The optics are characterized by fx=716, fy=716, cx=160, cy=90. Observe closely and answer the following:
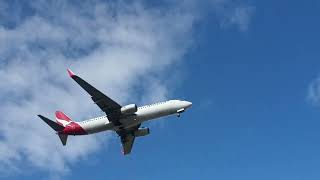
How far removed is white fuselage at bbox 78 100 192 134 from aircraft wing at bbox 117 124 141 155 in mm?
8463

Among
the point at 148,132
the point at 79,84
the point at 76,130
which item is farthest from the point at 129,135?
the point at 79,84

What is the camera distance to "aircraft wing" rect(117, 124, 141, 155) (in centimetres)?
15512

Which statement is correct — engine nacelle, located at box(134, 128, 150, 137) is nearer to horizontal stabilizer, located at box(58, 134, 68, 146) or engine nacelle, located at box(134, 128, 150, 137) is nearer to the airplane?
the airplane

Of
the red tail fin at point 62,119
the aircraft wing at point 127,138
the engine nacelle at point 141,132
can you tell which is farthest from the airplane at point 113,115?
the engine nacelle at point 141,132

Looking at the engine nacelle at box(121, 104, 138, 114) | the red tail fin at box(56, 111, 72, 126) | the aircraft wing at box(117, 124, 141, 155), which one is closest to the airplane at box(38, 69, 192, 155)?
the engine nacelle at box(121, 104, 138, 114)

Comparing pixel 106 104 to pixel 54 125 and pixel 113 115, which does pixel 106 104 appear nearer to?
pixel 113 115

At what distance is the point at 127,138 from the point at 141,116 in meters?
16.2

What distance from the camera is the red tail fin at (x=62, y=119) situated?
499 ft


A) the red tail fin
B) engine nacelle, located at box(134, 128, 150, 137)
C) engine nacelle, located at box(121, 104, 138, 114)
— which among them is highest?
the red tail fin

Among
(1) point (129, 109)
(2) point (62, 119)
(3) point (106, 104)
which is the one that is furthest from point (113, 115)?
(2) point (62, 119)

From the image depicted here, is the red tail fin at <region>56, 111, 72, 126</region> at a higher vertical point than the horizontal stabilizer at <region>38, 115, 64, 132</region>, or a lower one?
higher

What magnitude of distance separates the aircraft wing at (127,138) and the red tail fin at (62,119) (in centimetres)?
1113

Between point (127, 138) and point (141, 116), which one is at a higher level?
point (127, 138)

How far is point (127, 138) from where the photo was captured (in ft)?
515
